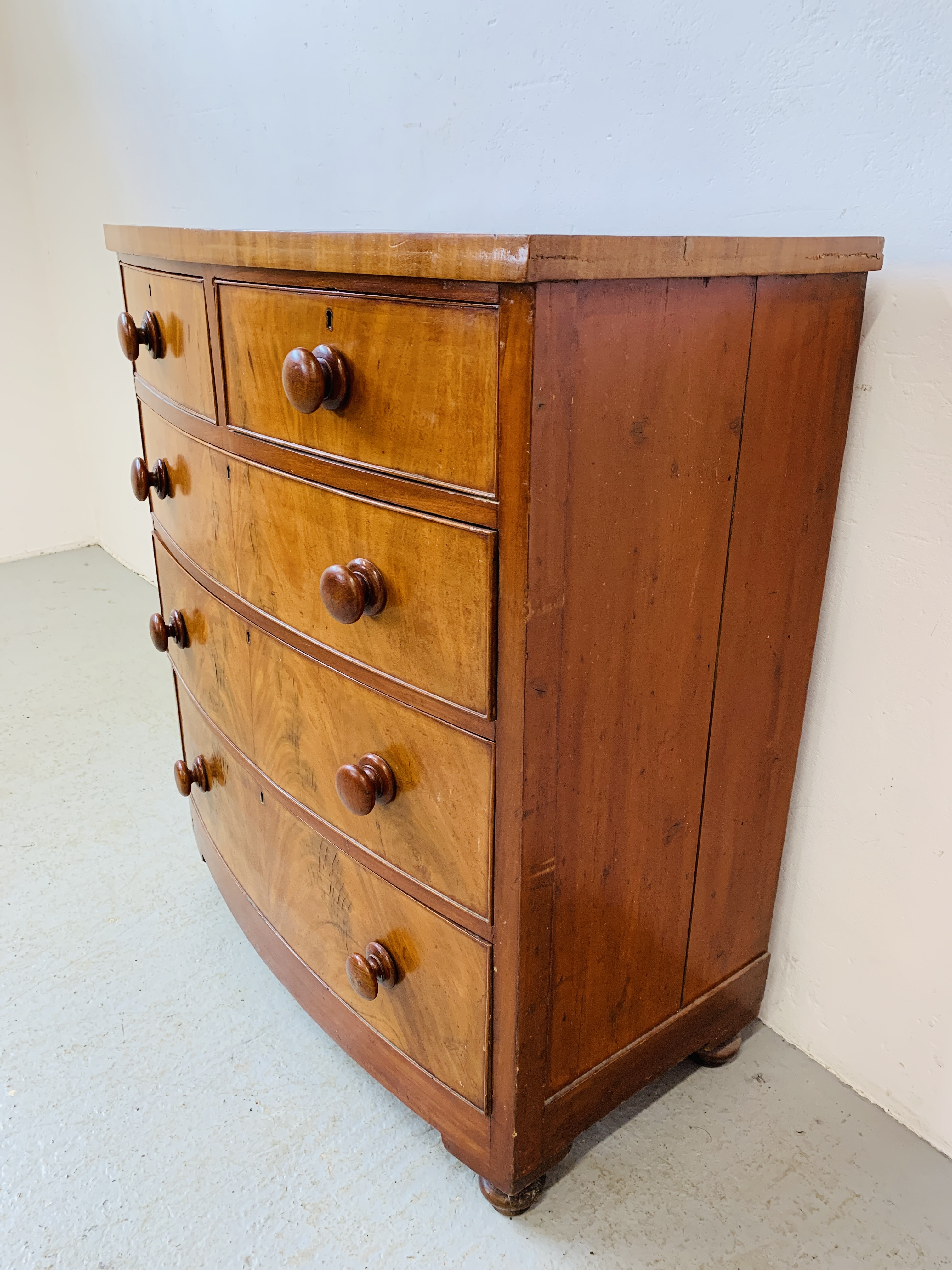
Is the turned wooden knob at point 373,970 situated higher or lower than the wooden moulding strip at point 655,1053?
higher

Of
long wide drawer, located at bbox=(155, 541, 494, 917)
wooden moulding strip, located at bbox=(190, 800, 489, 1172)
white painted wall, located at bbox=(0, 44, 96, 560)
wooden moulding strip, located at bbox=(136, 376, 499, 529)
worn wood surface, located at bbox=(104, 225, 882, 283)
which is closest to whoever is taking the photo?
worn wood surface, located at bbox=(104, 225, 882, 283)

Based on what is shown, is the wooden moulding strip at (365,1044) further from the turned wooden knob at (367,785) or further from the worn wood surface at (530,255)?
the worn wood surface at (530,255)

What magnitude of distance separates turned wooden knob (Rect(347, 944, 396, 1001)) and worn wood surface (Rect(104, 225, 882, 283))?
695mm

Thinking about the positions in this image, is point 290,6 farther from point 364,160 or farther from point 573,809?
point 573,809

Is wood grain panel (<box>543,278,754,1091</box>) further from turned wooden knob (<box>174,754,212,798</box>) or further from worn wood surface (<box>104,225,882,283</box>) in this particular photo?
turned wooden knob (<box>174,754,212,798</box>)

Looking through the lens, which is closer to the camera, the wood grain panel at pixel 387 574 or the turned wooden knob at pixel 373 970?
the wood grain panel at pixel 387 574

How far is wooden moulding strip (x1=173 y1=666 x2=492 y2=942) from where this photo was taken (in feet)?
2.94

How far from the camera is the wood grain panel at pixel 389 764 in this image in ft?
2.80

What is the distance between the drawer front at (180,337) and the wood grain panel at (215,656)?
25 centimetres

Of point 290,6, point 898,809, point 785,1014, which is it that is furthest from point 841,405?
point 290,6

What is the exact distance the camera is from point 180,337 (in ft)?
3.59

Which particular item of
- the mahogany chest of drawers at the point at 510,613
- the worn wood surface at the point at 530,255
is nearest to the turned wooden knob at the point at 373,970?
the mahogany chest of drawers at the point at 510,613

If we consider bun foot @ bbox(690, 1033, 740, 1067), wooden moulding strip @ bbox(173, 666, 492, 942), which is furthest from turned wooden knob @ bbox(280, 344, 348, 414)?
bun foot @ bbox(690, 1033, 740, 1067)

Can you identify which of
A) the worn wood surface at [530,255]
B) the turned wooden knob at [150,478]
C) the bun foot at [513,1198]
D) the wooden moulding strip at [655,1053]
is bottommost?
the bun foot at [513,1198]
